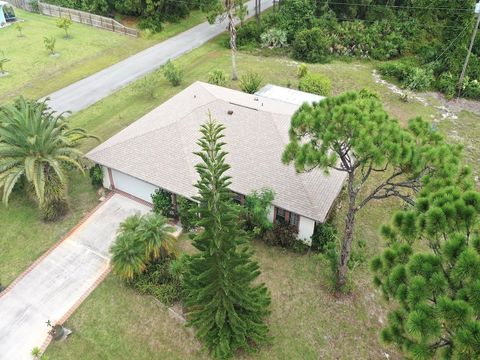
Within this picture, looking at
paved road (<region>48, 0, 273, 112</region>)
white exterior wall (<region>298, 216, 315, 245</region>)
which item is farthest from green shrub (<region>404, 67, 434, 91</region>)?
paved road (<region>48, 0, 273, 112</region>)

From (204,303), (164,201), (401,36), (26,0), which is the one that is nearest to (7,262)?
(164,201)

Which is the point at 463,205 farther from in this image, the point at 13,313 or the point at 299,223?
the point at 13,313

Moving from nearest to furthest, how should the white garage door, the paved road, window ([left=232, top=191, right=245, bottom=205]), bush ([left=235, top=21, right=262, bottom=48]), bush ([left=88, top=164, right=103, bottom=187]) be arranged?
window ([left=232, top=191, right=245, bottom=205])
the white garage door
bush ([left=88, top=164, right=103, bottom=187])
the paved road
bush ([left=235, top=21, right=262, bottom=48])

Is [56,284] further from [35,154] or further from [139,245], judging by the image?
[35,154]

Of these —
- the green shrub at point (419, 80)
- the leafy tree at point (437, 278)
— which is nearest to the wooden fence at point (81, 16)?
the green shrub at point (419, 80)

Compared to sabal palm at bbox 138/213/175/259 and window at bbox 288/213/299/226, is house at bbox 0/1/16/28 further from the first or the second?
window at bbox 288/213/299/226

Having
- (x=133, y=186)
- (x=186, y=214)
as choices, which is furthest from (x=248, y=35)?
(x=186, y=214)

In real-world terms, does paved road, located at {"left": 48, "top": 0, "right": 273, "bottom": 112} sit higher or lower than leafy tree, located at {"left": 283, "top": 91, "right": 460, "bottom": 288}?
lower
